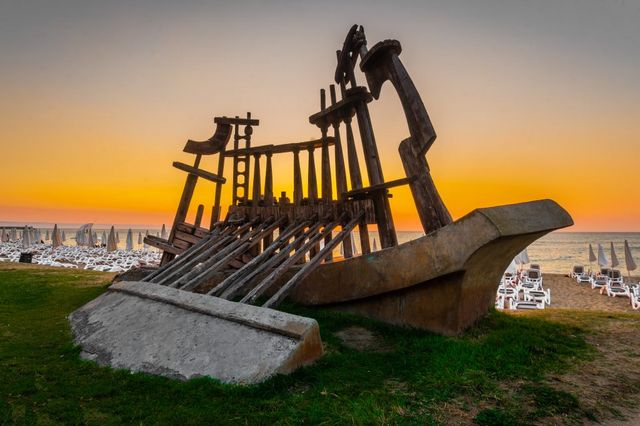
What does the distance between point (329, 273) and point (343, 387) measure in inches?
121

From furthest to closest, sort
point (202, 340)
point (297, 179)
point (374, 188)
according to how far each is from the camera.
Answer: point (297, 179) < point (374, 188) < point (202, 340)

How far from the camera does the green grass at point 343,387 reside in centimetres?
301

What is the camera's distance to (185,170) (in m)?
9.98

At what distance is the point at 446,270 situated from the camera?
15.9 feet

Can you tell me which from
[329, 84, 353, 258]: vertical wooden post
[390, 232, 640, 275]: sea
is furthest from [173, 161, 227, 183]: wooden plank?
[390, 232, 640, 275]: sea

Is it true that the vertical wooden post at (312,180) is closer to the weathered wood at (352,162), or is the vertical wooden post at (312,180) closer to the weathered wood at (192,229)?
the weathered wood at (352,162)

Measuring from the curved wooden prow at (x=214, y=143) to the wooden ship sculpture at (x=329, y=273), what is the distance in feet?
6.71

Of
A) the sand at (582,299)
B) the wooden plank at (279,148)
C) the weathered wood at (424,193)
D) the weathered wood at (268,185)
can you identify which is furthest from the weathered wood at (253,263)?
the sand at (582,299)

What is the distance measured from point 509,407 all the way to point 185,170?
9038 millimetres

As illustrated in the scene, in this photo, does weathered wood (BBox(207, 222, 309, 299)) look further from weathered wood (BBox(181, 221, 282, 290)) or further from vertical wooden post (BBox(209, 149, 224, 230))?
vertical wooden post (BBox(209, 149, 224, 230))

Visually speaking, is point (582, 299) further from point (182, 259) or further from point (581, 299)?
point (182, 259)

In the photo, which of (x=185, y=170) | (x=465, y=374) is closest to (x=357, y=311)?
(x=465, y=374)

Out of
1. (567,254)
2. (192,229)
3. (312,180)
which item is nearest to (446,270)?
(312,180)

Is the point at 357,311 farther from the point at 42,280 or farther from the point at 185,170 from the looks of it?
the point at 42,280
